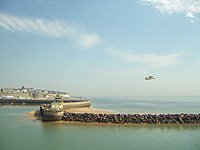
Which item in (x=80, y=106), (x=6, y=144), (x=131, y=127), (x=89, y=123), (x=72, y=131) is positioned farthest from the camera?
(x=80, y=106)

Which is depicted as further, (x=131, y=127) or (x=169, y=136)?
A: (x=131, y=127)

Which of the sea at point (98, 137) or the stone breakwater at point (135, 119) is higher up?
the stone breakwater at point (135, 119)

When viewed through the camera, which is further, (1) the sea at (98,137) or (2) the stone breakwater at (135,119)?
(2) the stone breakwater at (135,119)

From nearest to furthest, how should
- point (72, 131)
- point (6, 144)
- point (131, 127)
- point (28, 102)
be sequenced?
point (6, 144)
point (72, 131)
point (131, 127)
point (28, 102)

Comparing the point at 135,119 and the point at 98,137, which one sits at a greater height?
the point at 135,119

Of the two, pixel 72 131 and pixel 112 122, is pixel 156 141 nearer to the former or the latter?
pixel 72 131

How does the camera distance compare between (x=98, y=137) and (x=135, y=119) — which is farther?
(x=135, y=119)

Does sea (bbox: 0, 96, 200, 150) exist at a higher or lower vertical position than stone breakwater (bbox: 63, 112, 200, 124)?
lower

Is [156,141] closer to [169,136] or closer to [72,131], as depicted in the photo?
[169,136]

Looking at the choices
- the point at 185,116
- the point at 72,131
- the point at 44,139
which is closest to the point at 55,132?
the point at 72,131

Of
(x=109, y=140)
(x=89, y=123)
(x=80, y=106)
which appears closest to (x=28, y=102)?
(x=80, y=106)

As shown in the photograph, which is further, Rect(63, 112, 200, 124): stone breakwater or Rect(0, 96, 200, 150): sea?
Rect(63, 112, 200, 124): stone breakwater
